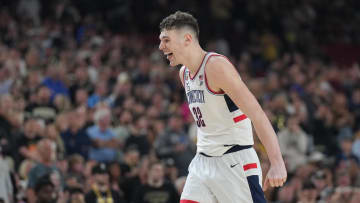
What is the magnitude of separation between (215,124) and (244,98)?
17.7 inches

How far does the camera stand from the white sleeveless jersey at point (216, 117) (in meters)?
5.64

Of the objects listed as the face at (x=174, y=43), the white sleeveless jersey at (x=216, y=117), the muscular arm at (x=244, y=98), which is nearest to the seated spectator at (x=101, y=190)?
the white sleeveless jersey at (x=216, y=117)

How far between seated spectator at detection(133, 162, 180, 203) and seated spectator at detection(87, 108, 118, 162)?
5.61 ft

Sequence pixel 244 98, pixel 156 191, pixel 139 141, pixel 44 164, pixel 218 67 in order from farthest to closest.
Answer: pixel 139 141 < pixel 156 191 < pixel 44 164 < pixel 218 67 < pixel 244 98

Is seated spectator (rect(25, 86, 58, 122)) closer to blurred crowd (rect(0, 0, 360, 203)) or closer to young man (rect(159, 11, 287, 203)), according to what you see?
blurred crowd (rect(0, 0, 360, 203))

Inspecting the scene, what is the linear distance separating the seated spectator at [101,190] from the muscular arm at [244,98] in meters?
4.59

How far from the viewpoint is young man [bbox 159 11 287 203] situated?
18.2 feet

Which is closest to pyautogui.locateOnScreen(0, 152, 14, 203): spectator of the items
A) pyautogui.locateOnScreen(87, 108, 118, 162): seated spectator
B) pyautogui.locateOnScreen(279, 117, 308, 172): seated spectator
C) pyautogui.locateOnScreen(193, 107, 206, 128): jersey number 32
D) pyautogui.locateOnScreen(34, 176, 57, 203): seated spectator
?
pyautogui.locateOnScreen(34, 176, 57, 203): seated spectator

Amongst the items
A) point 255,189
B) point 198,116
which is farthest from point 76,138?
point 255,189

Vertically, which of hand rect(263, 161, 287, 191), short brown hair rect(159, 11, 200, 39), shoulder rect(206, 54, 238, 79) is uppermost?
short brown hair rect(159, 11, 200, 39)

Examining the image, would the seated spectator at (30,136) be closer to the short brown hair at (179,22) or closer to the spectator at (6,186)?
the spectator at (6,186)

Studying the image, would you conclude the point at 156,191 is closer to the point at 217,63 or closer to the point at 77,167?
the point at 77,167

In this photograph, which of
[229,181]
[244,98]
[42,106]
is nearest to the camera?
[244,98]

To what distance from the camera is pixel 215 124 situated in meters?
5.70
